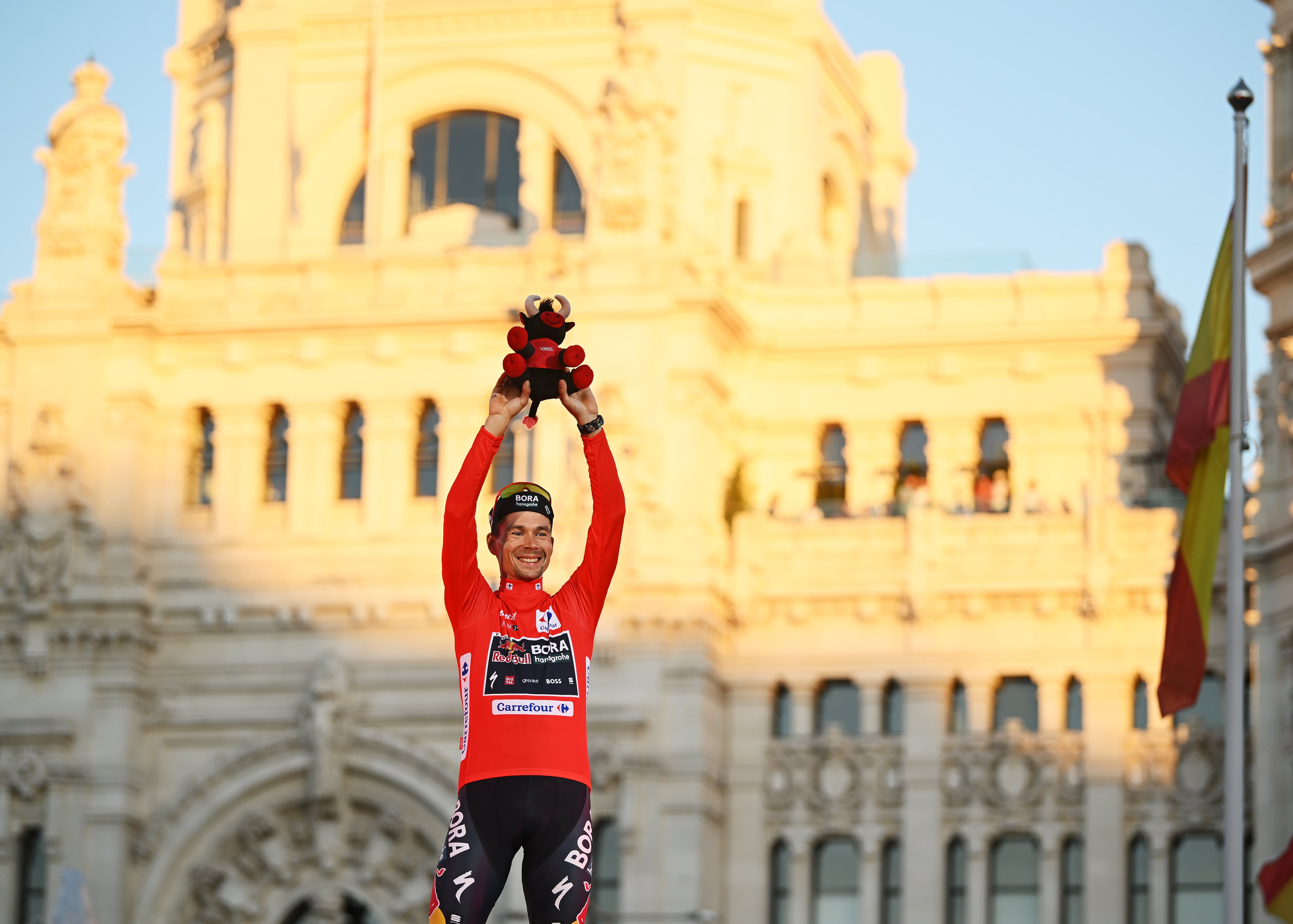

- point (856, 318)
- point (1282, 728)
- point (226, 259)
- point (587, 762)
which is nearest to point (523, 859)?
point (587, 762)

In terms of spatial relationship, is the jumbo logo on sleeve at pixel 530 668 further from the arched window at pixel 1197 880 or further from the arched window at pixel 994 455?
the arched window at pixel 994 455

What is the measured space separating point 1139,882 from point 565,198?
21786 millimetres

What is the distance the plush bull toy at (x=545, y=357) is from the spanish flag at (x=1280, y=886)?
32319mm

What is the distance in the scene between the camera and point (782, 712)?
53.1m

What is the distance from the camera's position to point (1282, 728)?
158 ft

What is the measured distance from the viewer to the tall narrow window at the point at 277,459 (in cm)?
5491

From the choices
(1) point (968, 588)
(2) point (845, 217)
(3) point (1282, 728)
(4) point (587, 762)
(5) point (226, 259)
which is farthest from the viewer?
(2) point (845, 217)

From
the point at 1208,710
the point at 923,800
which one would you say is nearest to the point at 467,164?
the point at 923,800

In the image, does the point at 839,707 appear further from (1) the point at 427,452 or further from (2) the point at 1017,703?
(1) the point at 427,452

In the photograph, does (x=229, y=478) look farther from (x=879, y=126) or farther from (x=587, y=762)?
(x=587, y=762)

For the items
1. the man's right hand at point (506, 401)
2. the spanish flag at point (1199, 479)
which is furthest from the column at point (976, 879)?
the man's right hand at point (506, 401)

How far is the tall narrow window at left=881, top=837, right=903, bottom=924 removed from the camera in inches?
2030

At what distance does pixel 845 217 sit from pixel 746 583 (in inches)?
698

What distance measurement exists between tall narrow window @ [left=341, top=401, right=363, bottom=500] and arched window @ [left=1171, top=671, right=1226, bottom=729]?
55.7ft
